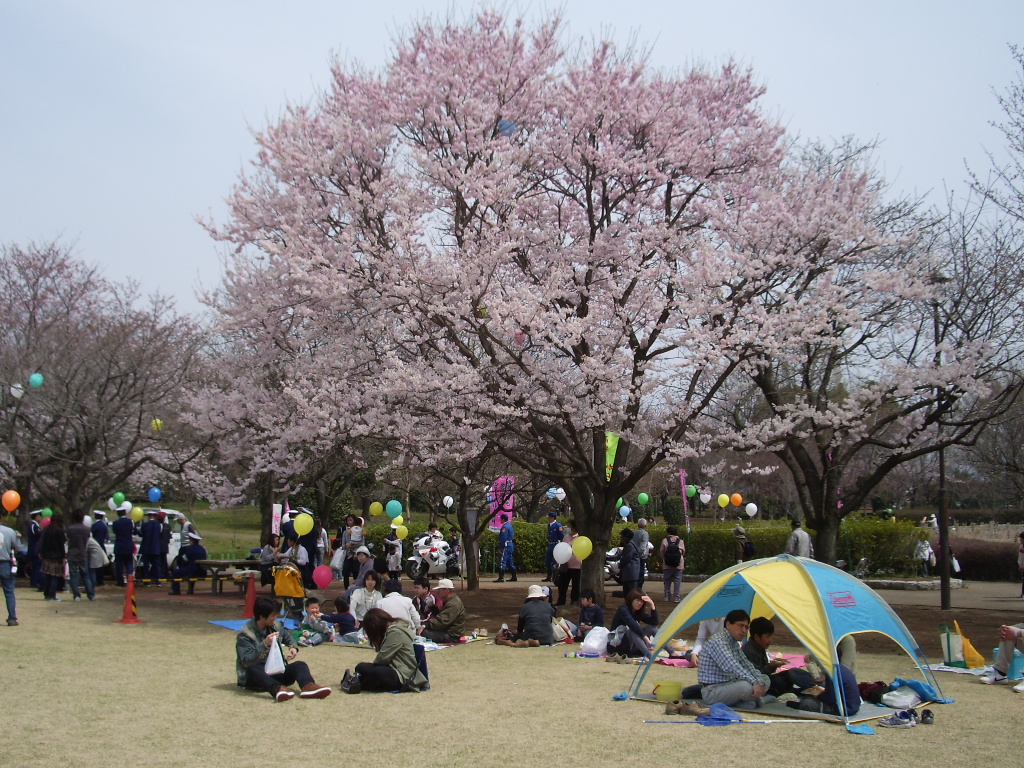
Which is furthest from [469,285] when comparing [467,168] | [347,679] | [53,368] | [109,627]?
[53,368]

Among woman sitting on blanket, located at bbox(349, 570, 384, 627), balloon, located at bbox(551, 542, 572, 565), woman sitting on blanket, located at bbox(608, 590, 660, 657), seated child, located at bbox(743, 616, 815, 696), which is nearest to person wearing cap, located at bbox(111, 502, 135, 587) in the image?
woman sitting on blanket, located at bbox(349, 570, 384, 627)

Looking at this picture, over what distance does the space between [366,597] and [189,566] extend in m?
7.22

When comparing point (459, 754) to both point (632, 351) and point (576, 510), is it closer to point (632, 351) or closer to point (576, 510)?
point (632, 351)

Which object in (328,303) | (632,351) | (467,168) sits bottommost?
(632,351)

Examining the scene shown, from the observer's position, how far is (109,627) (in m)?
12.0

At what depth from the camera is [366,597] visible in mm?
11438

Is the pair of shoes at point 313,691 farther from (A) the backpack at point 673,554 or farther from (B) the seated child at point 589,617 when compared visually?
(A) the backpack at point 673,554

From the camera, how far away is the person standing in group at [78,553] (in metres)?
14.8

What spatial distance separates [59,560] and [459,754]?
11467 millimetres

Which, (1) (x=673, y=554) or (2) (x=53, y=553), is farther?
(1) (x=673, y=554)

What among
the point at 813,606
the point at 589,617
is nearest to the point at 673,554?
the point at 589,617

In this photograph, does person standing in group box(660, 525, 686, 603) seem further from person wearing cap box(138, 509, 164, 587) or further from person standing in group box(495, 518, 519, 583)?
person wearing cap box(138, 509, 164, 587)

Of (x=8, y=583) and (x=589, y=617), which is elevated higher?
(x=8, y=583)

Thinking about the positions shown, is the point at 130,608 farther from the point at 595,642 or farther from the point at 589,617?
the point at 595,642
